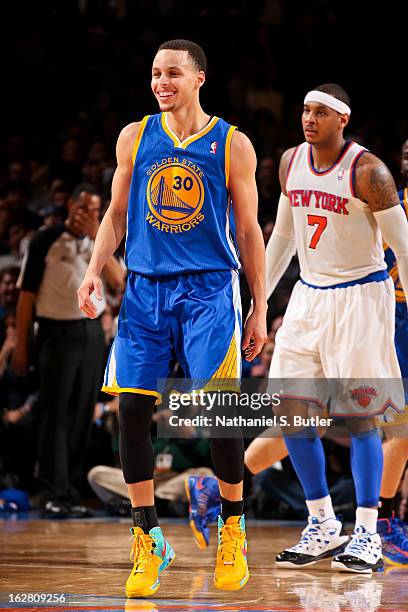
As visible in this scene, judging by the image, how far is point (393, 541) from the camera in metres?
4.94

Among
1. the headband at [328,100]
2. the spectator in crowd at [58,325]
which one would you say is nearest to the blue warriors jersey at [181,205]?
→ the headband at [328,100]

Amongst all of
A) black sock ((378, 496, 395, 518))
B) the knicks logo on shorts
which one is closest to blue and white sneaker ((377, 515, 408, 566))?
black sock ((378, 496, 395, 518))

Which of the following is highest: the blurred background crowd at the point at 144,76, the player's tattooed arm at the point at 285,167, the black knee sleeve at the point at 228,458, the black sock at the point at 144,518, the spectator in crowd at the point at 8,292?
the blurred background crowd at the point at 144,76

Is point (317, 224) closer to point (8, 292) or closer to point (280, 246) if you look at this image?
point (280, 246)

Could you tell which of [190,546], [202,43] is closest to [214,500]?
[190,546]

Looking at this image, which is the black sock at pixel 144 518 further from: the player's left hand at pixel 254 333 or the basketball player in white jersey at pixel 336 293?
the basketball player in white jersey at pixel 336 293

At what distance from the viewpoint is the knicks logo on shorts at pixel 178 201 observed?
3771mm

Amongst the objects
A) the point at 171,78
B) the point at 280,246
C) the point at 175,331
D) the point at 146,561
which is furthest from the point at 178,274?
the point at 280,246

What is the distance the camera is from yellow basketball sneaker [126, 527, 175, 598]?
3592 mm

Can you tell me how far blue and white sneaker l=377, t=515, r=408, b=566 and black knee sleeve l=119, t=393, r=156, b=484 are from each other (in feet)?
5.25

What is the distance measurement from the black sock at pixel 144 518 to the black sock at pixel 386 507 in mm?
1631

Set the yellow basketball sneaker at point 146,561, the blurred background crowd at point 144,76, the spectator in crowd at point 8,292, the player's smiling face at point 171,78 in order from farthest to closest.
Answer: the blurred background crowd at point 144,76 < the spectator in crowd at point 8,292 < the player's smiling face at point 171,78 < the yellow basketball sneaker at point 146,561

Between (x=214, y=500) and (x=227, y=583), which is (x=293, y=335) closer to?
(x=214, y=500)

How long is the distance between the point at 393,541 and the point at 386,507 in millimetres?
173
